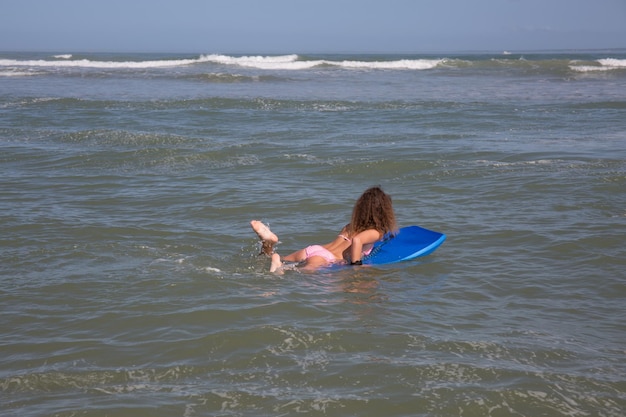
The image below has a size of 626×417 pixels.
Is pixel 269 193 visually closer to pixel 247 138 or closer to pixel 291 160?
pixel 291 160

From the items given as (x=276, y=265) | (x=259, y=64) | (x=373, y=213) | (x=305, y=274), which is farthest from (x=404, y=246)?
(x=259, y=64)

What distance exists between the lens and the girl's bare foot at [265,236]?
7.32m

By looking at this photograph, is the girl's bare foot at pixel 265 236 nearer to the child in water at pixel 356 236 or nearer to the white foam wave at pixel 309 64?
the child in water at pixel 356 236

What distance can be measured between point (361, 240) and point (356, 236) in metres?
0.09

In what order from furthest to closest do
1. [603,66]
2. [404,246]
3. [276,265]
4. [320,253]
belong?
[603,66]
[404,246]
[320,253]
[276,265]

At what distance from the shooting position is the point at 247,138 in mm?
14781

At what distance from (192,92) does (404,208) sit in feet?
54.4

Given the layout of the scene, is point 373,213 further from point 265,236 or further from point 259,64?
point 259,64

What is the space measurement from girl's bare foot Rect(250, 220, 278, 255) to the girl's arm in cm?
81

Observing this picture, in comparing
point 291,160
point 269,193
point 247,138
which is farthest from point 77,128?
point 269,193

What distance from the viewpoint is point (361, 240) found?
7.37 m

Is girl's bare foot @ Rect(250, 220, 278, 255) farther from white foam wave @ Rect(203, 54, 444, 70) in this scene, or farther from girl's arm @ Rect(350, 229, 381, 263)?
white foam wave @ Rect(203, 54, 444, 70)

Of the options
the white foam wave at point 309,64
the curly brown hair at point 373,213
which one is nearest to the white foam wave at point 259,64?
the white foam wave at point 309,64

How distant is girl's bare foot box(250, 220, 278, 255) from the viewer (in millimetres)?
7324
